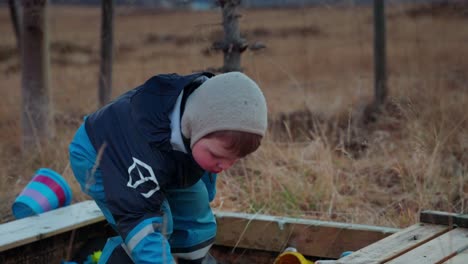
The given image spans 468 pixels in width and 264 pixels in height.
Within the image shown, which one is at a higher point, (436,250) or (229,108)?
(229,108)

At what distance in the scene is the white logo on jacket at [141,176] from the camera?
2492 millimetres

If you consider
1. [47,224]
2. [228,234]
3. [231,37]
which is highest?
[231,37]

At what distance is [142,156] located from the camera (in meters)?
2.52

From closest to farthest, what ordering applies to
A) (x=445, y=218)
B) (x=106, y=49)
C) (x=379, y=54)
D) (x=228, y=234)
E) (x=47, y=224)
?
(x=445, y=218) < (x=47, y=224) < (x=228, y=234) < (x=106, y=49) < (x=379, y=54)

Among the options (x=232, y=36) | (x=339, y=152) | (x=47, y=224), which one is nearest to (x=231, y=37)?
(x=232, y=36)

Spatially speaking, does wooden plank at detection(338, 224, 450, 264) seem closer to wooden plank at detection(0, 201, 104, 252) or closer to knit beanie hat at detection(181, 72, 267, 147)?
knit beanie hat at detection(181, 72, 267, 147)

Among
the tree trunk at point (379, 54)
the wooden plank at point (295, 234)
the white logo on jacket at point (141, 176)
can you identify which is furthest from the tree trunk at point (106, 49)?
the white logo on jacket at point (141, 176)

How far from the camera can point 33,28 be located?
18.5 ft

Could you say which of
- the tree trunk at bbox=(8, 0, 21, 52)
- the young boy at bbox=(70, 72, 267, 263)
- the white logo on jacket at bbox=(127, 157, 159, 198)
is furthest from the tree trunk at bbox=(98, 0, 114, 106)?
the white logo on jacket at bbox=(127, 157, 159, 198)

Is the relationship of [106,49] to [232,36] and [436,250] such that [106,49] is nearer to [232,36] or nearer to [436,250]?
[232,36]

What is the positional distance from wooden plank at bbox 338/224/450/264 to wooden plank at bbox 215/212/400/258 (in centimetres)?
29

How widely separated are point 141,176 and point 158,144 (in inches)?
5.1

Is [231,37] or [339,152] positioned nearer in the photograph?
[231,37]

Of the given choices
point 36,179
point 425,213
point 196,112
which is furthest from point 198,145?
point 36,179
